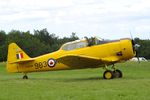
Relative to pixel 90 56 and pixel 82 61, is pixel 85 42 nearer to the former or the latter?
pixel 90 56

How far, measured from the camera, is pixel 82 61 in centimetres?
2297

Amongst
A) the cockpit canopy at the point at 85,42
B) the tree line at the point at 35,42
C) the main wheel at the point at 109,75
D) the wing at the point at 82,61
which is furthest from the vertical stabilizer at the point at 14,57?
the tree line at the point at 35,42

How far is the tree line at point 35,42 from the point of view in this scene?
11509cm

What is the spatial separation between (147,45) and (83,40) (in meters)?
114

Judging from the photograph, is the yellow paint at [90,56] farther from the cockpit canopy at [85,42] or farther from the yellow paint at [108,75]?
the yellow paint at [108,75]

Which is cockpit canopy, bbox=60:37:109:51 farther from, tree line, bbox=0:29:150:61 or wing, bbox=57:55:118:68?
tree line, bbox=0:29:150:61

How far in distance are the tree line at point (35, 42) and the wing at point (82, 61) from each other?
71.1 m

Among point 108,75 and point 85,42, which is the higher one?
point 85,42

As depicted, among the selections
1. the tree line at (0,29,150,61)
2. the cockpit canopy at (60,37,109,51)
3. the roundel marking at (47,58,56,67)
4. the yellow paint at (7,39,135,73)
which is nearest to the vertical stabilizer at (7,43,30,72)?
the yellow paint at (7,39,135,73)

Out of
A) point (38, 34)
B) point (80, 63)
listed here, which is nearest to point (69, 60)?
point (80, 63)

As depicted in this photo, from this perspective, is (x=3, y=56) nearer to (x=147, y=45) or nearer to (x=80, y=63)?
(x=147, y=45)

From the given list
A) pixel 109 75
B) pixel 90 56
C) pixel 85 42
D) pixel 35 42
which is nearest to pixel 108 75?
pixel 109 75

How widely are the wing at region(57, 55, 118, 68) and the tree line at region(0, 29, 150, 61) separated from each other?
71.1 meters

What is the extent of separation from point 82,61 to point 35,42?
9673cm
